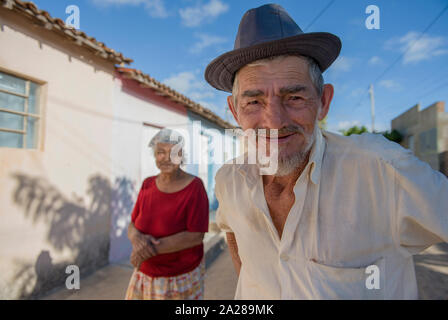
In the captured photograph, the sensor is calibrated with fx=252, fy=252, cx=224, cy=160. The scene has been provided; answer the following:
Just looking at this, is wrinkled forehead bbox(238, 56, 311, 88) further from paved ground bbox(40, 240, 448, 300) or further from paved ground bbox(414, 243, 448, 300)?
paved ground bbox(414, 243, 448, 300)

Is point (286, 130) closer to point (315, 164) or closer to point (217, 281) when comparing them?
point (315, 164)

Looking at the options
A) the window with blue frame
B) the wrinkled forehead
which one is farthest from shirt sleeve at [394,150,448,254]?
the window with blue frame

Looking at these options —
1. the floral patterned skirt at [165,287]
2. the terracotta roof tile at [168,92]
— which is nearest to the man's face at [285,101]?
the floral patterned skirt at [165,287]

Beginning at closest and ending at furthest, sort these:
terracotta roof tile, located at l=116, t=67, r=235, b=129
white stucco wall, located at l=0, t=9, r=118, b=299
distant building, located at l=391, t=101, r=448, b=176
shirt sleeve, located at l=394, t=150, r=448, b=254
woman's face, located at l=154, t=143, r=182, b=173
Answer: shirt sleeve, located at l=394, t=150, r=448, b=254 < woman's face, located at l=154, t=143, r=182, b=173 < white stucco wall, located at l=0, t=9, r=118, b=299 < terracotta roof tile, located at l=116, t=67, r=235, b=129 < distant building, located at l=391, t=101, r=448, b=176

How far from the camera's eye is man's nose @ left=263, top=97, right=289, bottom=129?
1113mm

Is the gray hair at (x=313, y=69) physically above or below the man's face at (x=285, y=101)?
above

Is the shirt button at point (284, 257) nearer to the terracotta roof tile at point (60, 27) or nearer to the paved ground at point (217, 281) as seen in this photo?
the paved ground at point (217, 281)

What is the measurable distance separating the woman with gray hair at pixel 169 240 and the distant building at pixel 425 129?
13.3 metres

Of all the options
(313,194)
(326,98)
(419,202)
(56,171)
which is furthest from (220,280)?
(419,202)

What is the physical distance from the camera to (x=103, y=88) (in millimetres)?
4988

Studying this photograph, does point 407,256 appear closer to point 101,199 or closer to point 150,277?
point 150,277

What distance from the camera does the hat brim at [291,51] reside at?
1122 mm

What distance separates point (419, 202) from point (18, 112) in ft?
15.3

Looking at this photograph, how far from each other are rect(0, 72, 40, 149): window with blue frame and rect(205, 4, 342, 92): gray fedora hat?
375 centimetres
